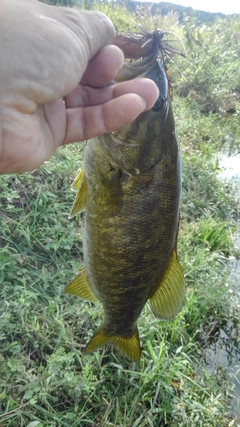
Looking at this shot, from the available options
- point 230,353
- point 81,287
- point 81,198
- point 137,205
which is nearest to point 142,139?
point 137,205

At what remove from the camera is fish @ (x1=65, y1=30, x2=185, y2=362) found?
1.67 m

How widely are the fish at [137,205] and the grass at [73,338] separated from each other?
3.13 ft

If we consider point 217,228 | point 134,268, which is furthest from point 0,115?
point 217,228

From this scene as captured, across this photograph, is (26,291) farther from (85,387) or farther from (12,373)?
(85,387)

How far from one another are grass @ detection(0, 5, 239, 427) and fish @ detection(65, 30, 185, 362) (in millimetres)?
953

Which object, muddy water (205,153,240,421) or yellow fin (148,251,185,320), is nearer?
yellow fin (148,251,185,320)

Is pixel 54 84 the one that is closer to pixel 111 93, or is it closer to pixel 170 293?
pixel 111 93

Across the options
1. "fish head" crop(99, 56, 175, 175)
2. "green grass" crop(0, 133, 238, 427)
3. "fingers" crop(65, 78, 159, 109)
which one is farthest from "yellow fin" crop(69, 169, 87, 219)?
"green grass" crop(0, 133, 238, 427)

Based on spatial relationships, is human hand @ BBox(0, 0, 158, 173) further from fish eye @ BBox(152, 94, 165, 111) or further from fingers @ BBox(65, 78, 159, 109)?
fish eye @ BBox(152, 94, 165, 111)

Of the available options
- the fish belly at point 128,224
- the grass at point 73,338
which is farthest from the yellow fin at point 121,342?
the grass at point 73,338

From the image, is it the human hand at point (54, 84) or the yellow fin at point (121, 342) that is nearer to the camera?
the human hand at point (54, 84)

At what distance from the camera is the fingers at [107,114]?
1395 millimetres

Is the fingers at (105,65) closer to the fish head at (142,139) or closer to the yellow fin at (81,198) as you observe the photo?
the fish head at (142,139)

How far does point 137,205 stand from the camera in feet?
5.58
